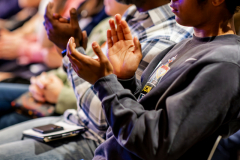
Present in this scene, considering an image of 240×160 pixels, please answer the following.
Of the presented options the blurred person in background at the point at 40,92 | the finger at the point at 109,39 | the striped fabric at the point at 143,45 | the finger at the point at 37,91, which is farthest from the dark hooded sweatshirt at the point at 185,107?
the finger at the point at 37,91

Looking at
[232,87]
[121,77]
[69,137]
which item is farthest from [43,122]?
[232,87]

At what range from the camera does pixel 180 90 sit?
2.01 ft

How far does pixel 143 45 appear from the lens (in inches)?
43.7

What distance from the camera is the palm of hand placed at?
0.82m

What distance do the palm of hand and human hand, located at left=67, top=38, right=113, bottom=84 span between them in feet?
0.40

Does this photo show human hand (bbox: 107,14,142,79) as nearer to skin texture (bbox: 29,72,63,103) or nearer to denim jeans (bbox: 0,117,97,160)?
denim jeans (bbox: 0,117,97,160)

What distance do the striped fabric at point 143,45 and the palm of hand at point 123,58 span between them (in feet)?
0.60

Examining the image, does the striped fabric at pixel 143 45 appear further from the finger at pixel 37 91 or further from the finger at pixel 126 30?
the finger at pixel 37 91

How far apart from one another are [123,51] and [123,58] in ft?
0.10

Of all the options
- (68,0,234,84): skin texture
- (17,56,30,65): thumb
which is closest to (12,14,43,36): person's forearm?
(17,56,30,65): thumb

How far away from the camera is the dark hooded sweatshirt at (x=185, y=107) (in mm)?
548

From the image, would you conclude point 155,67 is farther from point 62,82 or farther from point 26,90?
point 26,90

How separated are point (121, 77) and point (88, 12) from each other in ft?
5.47

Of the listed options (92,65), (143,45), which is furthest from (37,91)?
(92,65)
